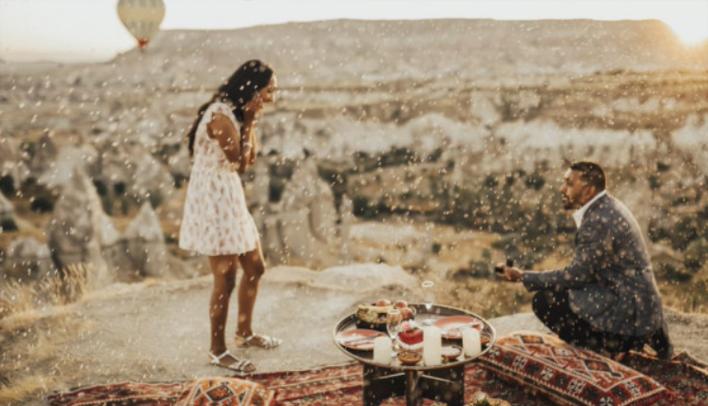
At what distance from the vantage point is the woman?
12.8 feet

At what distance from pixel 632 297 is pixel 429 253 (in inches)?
291

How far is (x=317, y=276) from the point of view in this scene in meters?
6.74

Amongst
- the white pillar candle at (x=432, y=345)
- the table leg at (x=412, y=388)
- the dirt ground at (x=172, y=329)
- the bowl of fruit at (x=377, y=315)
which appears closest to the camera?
the white pillar candle at (x=432, y=345)

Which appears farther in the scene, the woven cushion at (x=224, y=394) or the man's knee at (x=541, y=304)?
the man's knee at (x=541, y=304)

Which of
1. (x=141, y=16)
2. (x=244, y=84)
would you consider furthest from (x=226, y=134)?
(x=141, y=16)

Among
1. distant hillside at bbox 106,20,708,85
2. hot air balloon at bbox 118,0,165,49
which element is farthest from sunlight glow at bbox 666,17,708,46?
hot air balloon at bbox 118,0,165,49

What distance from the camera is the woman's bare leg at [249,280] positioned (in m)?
4.26

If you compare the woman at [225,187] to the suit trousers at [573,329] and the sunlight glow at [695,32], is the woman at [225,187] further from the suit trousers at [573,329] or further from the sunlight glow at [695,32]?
the sunlight glow at [695,32]

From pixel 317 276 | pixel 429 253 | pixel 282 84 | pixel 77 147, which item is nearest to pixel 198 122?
pixel 317 276

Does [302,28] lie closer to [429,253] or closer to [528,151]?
[528,151]

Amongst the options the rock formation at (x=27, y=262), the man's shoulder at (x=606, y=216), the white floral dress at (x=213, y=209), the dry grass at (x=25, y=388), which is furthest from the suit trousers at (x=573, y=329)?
the rock formation at (x=27, y=262)

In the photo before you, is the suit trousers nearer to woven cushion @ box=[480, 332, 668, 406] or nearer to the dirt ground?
woven cushion @ box=[480, 332, 668, 406]

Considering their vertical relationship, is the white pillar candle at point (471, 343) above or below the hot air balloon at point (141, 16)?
below

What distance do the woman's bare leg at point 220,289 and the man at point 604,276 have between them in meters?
1.65
